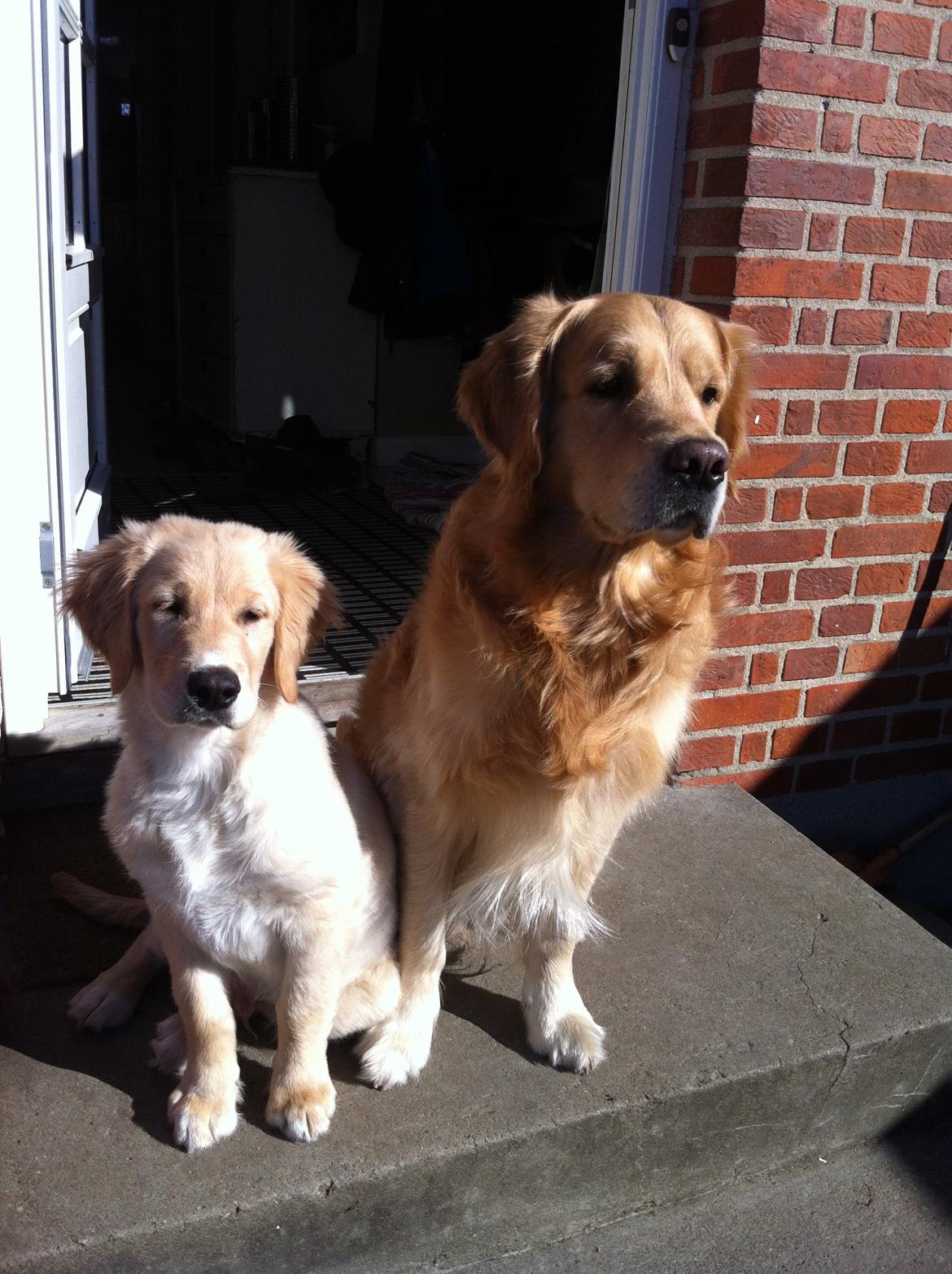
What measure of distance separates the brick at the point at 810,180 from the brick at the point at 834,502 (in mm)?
738

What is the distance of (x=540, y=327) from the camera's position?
2.03m

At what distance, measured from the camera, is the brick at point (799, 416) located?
2.79m

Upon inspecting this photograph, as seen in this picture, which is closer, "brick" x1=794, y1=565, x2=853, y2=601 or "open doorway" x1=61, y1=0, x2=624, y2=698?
"brick" x1=794, y1=565, x2=853, y2=601

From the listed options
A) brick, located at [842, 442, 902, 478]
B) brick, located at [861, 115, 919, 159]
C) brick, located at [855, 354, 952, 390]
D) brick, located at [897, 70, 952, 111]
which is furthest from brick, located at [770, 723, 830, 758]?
brick, located at [897, 70, 952, 111]

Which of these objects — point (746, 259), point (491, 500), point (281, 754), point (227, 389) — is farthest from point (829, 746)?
point (227, 389)

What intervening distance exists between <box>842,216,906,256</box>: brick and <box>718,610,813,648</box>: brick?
976 mm

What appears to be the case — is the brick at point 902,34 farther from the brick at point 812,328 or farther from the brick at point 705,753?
the brick at point 705,753

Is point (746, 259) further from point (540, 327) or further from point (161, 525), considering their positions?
point (161, 525)

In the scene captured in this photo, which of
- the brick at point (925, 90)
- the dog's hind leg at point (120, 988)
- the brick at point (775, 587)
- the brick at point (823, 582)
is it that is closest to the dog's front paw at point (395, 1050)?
the dog's hind leg at point (120, 988)

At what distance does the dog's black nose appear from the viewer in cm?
159

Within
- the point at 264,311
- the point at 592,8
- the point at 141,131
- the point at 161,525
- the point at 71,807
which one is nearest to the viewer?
the point at 161,525

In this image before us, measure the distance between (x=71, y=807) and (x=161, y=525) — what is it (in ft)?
4.42

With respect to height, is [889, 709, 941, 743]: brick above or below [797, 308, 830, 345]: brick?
below

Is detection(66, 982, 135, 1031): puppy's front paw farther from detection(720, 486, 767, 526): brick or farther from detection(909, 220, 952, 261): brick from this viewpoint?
detection(909, 220, 952, 261): brick
